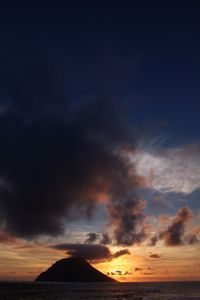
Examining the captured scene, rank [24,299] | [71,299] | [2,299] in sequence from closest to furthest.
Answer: [2,299] → [24,299] → [71,299]

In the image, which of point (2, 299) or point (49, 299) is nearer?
point (2, 299)

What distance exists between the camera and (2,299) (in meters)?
110

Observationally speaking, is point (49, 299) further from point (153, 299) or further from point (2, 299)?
point (153, 299)

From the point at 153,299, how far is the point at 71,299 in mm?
30001

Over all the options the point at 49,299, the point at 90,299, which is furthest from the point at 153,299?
the point at 49,299

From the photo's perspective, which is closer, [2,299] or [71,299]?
[2,299]

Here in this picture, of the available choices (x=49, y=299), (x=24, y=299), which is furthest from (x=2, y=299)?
(x=49, y=299)

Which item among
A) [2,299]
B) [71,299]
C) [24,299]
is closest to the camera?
[2,299]

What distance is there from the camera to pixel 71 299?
427 feet

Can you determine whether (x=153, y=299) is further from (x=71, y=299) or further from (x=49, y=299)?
(x=49, y=299)

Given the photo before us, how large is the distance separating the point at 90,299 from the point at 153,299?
23104 mm

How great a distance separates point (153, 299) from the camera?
441 ft

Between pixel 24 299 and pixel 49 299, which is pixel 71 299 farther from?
pixel 24 299

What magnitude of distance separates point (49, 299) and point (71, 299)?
10.9 metres
